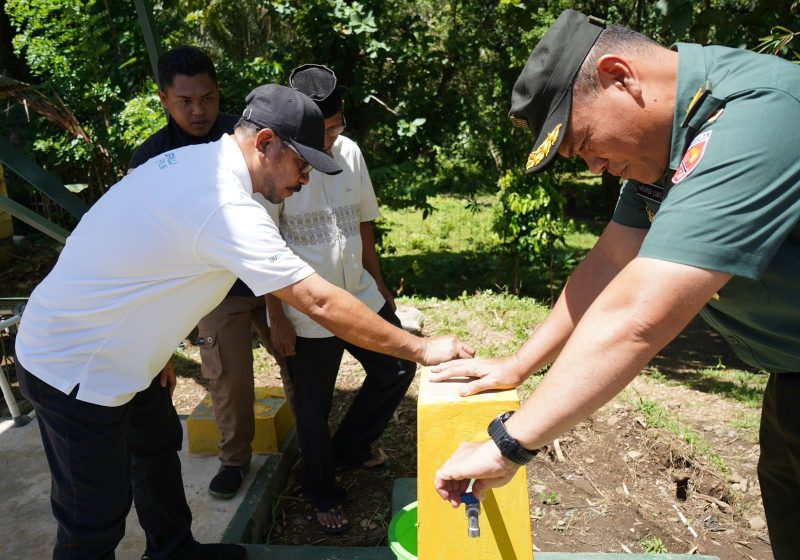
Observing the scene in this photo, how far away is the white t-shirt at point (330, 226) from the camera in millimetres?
3285

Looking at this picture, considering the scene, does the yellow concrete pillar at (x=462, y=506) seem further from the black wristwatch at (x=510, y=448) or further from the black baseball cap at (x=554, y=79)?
the black baseball cap at (x=554, y=79)

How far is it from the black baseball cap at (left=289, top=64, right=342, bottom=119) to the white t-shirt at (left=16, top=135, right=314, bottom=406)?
94 cm

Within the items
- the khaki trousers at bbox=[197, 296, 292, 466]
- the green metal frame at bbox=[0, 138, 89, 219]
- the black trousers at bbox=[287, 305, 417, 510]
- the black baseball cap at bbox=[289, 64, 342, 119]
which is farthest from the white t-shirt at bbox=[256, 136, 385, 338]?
the green metal frame at bbox=[0, 138, 89, 219]

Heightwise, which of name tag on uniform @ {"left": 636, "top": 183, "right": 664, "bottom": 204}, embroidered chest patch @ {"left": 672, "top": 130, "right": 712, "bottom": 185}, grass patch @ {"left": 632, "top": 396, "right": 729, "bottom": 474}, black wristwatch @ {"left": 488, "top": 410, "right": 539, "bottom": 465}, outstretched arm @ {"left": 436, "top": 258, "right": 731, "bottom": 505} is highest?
embroidered chest patch @ {"left": 672, "top": 130, "right": 712, "bottom": 185}

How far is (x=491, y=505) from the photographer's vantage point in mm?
2072

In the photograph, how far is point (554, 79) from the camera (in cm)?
177

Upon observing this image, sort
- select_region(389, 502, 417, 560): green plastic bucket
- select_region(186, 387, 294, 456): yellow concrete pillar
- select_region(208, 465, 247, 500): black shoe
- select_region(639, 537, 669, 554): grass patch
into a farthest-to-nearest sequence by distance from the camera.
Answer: select_region(186, 387, 294, 456): yellow concrete pillar, select_region(208, 465, 247, 500): black shoe, select_region(639, 537, 669, 554): grass patch, select_region(389, 502, 417, 560): green plastic bucket

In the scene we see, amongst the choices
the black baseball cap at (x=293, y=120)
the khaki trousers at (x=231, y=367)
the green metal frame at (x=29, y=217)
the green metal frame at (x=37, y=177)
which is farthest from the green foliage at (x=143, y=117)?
the black baseball cap at (x=293, y=120)

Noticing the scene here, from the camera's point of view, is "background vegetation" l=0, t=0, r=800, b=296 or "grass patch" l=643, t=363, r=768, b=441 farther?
"background vegetation" l=0, t=0, r=800, b=296

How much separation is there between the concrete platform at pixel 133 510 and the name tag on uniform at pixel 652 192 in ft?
7.81

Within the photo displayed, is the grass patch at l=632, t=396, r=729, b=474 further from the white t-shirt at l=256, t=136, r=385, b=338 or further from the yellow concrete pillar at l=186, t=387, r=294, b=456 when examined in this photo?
the yellow concrete pillar at l=186, t=387, r=294, b=456

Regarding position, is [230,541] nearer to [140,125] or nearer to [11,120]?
[140,125]

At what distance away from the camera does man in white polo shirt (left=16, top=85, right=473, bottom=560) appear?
2176mm

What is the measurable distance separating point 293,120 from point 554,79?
0.94 metres
